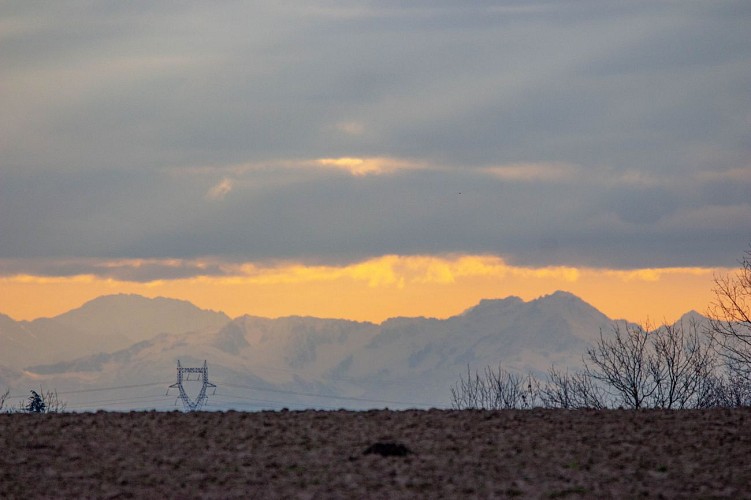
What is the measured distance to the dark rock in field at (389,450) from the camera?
85.3 ft

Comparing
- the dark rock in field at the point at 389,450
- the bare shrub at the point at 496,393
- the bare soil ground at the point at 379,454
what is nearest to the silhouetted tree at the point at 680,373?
the bare shrub at the point at 496,393

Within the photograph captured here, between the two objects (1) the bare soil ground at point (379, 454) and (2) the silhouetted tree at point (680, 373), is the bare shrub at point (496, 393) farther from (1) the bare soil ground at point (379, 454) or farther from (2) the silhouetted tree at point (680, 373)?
(1) the bare soil ground at point (379, 454)

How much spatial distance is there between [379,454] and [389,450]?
0.77 ft

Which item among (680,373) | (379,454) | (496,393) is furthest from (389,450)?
(496,393)

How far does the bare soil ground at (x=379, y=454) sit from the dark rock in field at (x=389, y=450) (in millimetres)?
26

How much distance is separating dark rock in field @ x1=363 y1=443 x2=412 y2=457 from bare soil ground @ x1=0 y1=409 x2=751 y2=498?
0.03 metres

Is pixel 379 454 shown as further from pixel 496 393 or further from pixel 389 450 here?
pixel 496 393

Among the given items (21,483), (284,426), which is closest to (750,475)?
(284,426)

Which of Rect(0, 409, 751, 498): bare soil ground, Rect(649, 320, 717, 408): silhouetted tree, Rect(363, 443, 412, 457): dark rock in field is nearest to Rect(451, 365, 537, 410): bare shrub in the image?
Rect(649, 320, 717, 408): silhouetted tree

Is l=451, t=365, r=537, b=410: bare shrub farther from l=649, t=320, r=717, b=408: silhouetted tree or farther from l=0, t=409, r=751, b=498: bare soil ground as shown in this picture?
l=0, t=409, r=751, b=498: bare soil ground

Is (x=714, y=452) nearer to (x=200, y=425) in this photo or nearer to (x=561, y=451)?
(x=561, y=451)

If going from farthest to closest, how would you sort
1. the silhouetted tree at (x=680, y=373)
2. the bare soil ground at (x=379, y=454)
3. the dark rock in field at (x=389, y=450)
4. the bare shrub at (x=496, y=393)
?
the bare shrub at (x=496, y=393) → the silhouetted tree at (x=680, y=373) → the dark rock in field at (x=389, y=450) → the bare soil ground at (x=379, y=454)

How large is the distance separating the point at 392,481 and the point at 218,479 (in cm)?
342

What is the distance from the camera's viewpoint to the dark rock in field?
2598 cm
